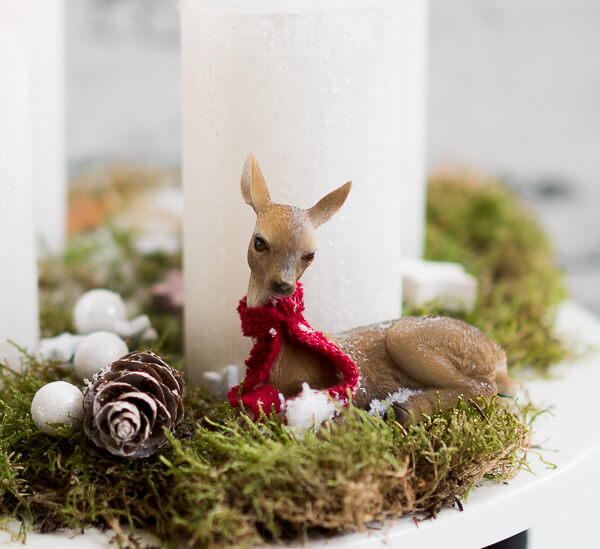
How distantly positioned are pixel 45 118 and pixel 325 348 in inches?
26.5

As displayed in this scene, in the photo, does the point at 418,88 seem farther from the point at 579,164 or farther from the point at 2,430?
the point at 579,164

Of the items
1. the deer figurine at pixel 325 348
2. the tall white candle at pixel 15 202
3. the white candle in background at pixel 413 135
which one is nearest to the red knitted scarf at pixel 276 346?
the deer figurine at pixel 325 348

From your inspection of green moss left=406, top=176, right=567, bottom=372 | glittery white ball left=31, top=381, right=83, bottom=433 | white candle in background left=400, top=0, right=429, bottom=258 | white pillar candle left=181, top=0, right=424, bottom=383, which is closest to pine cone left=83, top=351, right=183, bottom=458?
glittery white ball left=31, top=381, right=83, bottom=433

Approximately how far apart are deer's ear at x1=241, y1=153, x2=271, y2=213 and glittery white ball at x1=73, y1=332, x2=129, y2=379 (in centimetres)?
19

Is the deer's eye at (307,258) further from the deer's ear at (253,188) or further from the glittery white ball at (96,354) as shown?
the glittery white ball at (96,354)

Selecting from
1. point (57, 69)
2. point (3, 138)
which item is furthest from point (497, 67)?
point (3, 138)

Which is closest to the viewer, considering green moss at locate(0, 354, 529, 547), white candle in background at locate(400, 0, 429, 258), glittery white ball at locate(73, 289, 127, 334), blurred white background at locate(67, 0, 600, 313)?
green moss at locate(0, 354, 529, 547)

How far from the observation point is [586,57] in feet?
6.16

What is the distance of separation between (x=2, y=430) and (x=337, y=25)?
411 millimetres

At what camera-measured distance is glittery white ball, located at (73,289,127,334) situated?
78 cm

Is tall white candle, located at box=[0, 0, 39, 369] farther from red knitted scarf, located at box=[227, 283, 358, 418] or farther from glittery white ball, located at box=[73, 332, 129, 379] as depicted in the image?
red knitted scarf, located at box=[227, 283, 358, 418]

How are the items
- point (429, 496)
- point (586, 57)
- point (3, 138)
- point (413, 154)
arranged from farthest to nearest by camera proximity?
point (586, 57) → point (413, 154) → point (3, 138) → point (429, 496)

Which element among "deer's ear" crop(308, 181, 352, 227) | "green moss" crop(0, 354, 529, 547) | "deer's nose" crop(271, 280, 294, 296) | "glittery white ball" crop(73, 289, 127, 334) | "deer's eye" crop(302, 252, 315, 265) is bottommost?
"green moss" crop(0, 354, 529, 547)

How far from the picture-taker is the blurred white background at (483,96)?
75.0 inches
